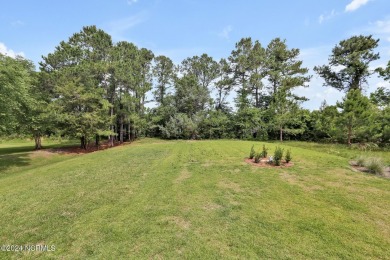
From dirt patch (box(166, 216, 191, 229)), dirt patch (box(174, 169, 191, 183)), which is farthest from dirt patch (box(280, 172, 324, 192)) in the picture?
dirt patch (box(166, 216, 191, 229))

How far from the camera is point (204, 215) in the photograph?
17.4 ft

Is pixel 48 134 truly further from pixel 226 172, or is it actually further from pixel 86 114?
pixel 226 172

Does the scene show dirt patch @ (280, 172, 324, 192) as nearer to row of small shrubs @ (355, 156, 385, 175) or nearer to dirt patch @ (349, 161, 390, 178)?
dirt patch @ (349, 161, 390, 178)

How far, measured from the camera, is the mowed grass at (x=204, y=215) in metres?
3.98

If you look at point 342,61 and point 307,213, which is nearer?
point 307,213

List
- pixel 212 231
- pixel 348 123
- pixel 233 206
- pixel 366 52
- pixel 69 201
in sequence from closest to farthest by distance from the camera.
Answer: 1. pixel 212 231
2. pixel 233 206
3. pixel 69 201
4. pixel 348 123
5. pixel 366 52

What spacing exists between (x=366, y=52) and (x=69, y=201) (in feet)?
119

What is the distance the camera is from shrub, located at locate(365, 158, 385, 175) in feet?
29.4

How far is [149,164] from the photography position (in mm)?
11781

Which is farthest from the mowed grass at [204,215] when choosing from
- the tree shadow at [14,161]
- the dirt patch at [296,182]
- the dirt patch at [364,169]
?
the tree shadow at [14,161]

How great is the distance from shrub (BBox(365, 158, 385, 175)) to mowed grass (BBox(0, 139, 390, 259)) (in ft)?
2.46

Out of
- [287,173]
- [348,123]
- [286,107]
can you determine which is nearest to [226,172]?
[287,173]

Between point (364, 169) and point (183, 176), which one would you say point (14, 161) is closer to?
point (183, 176)

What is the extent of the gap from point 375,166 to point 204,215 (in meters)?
8.57
